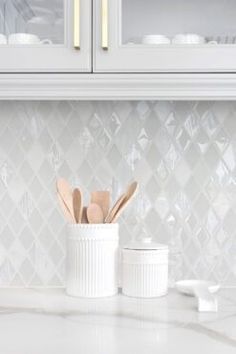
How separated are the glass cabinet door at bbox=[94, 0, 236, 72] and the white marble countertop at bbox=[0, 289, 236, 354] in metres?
0.58

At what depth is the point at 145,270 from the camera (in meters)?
1.34

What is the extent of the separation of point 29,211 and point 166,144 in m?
0.47

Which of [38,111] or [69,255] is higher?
[38,111]

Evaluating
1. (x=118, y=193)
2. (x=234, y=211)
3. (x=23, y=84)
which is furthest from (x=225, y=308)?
(x=23, y=84)

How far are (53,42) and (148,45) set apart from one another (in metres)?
0.24

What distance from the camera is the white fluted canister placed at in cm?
134

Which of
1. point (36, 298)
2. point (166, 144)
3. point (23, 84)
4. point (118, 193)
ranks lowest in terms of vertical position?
point (36, 298)

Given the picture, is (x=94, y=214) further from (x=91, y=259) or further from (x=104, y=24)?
(x=104, y=24)

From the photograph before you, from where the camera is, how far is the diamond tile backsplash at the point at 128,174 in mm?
1588

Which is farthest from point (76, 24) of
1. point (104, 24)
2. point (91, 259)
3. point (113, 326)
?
point (113, 326)

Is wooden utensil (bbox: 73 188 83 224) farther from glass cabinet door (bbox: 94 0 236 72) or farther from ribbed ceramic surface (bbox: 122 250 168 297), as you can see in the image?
glass cabinet door (bbox: 94 0 236 72)

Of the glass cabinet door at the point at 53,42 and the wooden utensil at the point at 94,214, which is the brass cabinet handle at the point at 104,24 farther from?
the wooden utensil at the point at 94,214

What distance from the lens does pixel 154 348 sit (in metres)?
0.97

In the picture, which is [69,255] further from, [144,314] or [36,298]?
[144,314]
